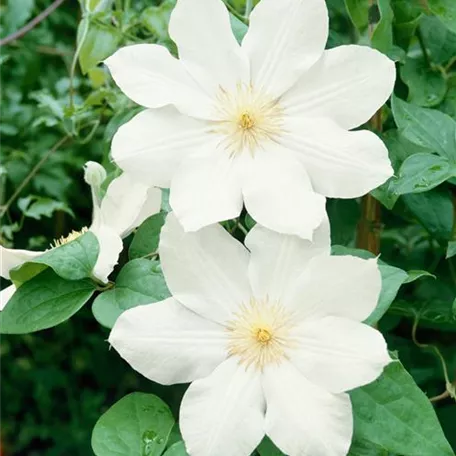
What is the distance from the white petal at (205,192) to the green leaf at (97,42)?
322mm

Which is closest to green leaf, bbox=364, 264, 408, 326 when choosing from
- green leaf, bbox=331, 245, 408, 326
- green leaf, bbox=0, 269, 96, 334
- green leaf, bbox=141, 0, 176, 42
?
green leaf, bbox=331, 245, 408, 326

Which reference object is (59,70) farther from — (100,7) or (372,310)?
(372,310)

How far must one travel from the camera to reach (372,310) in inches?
20.8

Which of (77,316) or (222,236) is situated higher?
(222,236)

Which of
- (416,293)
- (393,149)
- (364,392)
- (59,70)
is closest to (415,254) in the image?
(416,293)

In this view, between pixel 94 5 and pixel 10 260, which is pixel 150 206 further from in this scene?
pixel 94 5

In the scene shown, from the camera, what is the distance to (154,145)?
560 millimetres

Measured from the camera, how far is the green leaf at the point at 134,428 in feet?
1.96

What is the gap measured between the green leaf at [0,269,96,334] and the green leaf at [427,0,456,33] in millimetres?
378

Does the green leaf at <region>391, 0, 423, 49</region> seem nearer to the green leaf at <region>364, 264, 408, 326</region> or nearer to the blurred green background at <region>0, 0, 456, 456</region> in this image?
the blurred green background at <region>0, 0, 456, 456</region>

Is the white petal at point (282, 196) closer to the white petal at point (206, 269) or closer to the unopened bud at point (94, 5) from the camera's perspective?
the white petal at point (206, 269)

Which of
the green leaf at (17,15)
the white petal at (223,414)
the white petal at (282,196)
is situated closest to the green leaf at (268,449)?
the white petal at (223,414)

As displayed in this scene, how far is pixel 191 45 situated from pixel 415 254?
1.74 ft

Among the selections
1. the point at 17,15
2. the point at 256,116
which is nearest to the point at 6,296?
the point at 256,116
